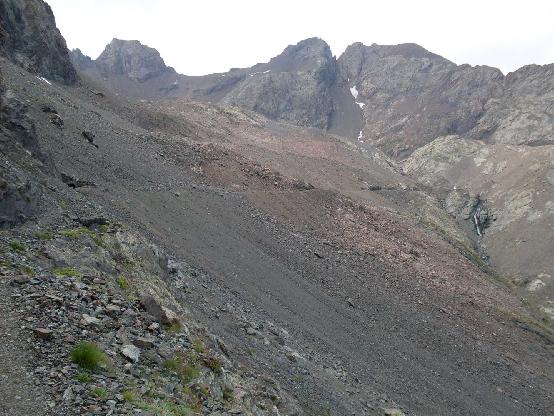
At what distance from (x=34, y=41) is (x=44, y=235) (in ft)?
196

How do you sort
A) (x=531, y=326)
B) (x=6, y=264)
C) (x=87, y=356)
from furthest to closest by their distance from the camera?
(x=531, y=326) → (x=6, y=264) → (x=87, y=356)

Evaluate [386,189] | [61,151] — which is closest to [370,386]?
[61,151]

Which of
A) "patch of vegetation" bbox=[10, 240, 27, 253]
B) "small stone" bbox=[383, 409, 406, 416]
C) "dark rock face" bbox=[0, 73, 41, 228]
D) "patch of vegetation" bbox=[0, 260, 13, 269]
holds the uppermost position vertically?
"dark rock face" bbox=[0, 73, 41, 228]

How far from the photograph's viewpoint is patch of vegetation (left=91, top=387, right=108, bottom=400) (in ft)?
32.5

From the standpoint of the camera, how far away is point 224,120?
102562mm

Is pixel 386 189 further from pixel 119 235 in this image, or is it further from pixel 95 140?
pixel 119 235

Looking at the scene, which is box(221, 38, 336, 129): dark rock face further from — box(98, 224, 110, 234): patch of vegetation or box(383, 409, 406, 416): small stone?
box(98, 224, 110, 234): patch of vegetation

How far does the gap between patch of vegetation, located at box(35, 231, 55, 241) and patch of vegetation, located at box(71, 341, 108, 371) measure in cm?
585

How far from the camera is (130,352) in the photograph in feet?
38.9

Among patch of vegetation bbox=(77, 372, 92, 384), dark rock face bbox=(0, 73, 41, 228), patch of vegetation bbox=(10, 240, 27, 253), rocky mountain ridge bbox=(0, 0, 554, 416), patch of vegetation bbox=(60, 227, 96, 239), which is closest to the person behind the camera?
patch of vegetation bbox=(77, 372, 92, 384)

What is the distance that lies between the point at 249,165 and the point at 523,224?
62.2 meters

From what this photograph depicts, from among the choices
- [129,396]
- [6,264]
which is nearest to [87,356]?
[129,396]

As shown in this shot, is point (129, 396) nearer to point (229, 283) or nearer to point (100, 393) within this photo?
point (100, 393)

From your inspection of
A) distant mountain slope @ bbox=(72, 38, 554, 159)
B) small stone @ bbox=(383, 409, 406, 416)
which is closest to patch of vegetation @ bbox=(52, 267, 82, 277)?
small stone @ bbox=(383, 409, 406, 416)
